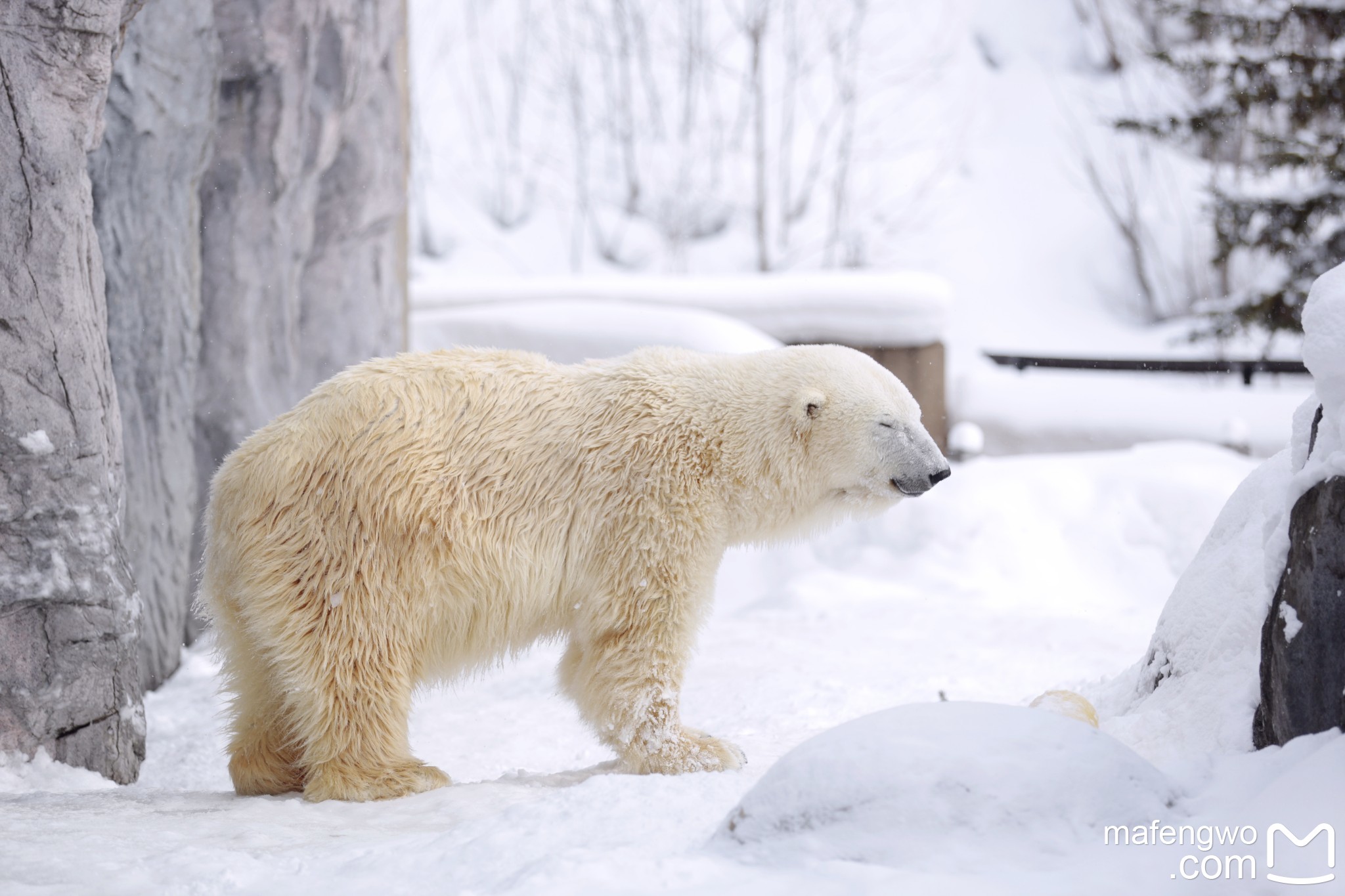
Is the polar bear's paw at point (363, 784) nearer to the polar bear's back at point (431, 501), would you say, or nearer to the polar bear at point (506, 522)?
the polar bear at point (506, 522)

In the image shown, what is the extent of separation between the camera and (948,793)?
172 centimetres

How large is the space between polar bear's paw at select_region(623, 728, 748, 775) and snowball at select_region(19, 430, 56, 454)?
165 cm

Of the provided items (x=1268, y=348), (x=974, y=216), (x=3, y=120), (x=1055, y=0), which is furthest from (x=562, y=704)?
(x=1055, y=0)

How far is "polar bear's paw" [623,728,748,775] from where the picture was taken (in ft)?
8.89

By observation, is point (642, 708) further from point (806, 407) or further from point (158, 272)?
point (158, 272)

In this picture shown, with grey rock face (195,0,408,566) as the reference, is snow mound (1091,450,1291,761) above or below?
below

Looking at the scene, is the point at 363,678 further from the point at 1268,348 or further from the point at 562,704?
the point at 1268,348

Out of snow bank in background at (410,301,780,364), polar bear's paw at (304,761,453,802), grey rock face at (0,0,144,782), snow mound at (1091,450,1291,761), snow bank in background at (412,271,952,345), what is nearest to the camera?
snow mound at (1091,450,1291,761)

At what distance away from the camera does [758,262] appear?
15547 millimetres

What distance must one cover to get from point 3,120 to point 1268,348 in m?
8.95

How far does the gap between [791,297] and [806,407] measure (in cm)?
474

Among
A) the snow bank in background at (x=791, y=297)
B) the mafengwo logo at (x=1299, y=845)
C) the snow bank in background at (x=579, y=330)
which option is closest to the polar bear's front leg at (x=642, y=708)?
the mafengwo logo at (x=1299, y=845)

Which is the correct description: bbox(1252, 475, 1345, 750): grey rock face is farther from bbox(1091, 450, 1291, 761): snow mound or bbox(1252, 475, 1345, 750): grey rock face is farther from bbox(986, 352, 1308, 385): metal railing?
bbox(986, 352, 1308, 385): metal railing

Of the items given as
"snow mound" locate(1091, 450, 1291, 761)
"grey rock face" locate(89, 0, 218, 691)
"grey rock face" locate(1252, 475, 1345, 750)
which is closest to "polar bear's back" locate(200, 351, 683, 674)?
"snow mound" locate(1091, 450, 1291, 761)
